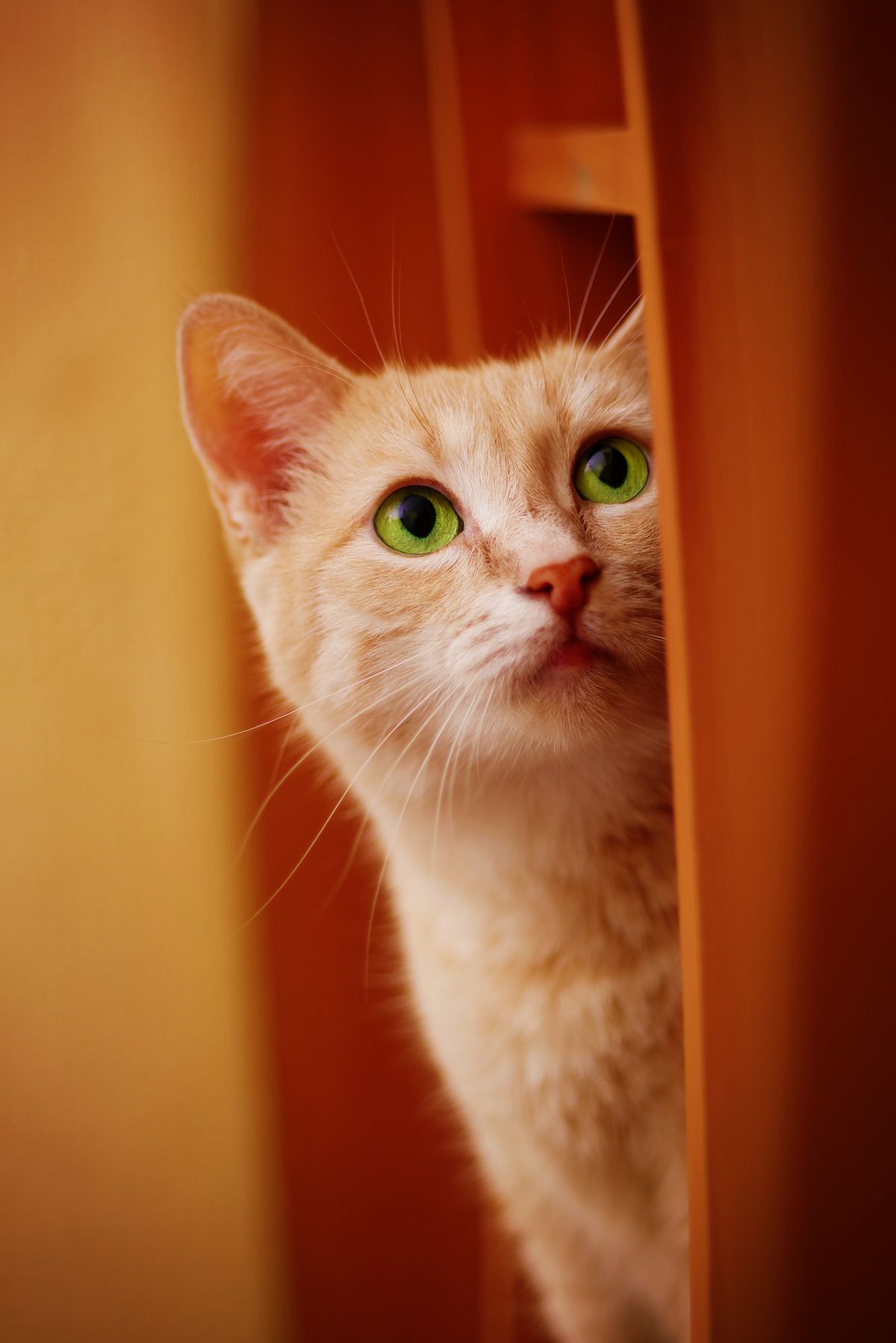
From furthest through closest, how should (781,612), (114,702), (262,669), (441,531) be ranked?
(262,669) → (114,702) → (441,531) → (781,612)

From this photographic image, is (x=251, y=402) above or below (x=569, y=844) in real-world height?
above

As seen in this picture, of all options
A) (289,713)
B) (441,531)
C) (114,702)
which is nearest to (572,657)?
(441,531)

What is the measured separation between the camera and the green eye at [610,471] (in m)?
0.78

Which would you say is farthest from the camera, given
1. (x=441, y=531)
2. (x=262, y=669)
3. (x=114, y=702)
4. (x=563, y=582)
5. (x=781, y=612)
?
(x=262, y=669)

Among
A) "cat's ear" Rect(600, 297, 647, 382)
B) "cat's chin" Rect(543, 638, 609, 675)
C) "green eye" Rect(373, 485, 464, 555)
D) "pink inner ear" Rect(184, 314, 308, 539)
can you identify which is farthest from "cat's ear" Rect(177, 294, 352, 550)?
"cat's chin" Rect(543, 638, 609, 675)

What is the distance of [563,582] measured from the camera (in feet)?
2.12

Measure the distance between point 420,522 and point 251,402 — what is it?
0.74ft

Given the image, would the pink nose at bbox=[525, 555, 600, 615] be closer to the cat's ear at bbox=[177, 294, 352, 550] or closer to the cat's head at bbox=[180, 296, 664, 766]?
the cat's head at bbox=[180, 296, 664, 766]

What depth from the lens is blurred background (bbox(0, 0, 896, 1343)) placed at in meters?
0.44

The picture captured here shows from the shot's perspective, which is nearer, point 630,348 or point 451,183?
point 630,348

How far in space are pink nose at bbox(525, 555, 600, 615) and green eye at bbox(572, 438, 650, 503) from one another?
0.47ft

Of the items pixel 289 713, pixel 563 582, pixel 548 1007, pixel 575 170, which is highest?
pixel 575 170

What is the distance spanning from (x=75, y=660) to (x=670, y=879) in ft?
2.03

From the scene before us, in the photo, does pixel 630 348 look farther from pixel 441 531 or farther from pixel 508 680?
pixel 508 680
